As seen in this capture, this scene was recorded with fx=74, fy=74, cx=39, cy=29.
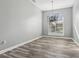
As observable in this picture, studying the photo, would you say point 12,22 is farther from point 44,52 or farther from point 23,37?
point 44,52

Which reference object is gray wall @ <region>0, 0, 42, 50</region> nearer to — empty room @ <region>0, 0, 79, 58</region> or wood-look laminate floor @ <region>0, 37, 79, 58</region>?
empty room @ <region>0, 0, 79, 58</region>

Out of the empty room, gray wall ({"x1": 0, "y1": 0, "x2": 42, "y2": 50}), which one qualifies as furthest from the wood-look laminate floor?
gray wall ({"x1": 0, "y1": 0, "x2": 42, "y2": 50})

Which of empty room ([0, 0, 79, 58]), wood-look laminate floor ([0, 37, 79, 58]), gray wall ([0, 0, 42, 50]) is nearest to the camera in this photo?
wood-look laminate floor ([0, 37, 79, 58])

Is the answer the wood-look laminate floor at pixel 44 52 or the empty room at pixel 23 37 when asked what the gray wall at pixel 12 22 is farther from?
the wood-look laminate floor at pixel 44 52

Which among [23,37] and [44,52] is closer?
[44,52]

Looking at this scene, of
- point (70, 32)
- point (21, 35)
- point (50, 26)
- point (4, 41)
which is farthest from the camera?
point (50, 26)

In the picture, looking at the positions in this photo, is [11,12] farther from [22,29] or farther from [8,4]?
[22,29]

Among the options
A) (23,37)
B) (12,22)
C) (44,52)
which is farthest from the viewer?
(23,37)

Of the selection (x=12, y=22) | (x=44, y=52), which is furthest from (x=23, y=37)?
(x=44, y=52)

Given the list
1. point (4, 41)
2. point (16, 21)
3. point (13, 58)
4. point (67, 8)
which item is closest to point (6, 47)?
point (4, 41)

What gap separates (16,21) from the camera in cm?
350

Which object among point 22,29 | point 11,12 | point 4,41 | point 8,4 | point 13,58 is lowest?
point 13,58

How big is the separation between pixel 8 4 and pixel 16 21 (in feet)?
2.71

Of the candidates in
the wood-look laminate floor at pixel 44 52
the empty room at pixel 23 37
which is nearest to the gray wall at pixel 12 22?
the empty room at pixel 23 37
